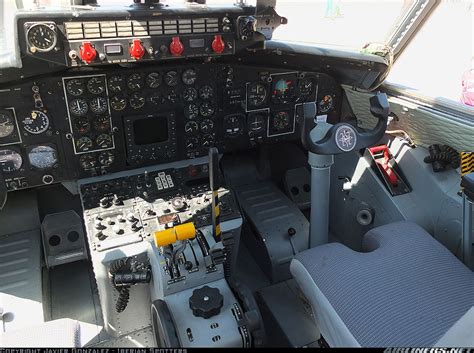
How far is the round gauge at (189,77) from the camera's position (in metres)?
2.83

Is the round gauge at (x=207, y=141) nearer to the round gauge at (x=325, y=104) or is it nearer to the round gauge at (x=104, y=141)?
the round gauge at (x=104, y=141)

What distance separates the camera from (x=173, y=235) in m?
2.24

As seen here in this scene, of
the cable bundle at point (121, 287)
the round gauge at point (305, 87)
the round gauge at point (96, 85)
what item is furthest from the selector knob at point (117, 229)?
the round gauge at point (305, 87)

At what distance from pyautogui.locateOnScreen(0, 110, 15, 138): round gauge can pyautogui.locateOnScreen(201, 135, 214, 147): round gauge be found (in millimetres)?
1283

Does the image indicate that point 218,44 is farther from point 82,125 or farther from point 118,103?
point 82,125

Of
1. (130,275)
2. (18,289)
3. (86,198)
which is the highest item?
(86,198)

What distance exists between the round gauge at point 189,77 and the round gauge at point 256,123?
56 centimetres

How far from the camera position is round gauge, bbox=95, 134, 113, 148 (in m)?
2.79

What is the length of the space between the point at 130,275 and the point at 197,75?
1437 millimetres

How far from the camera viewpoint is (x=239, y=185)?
12.0 ft

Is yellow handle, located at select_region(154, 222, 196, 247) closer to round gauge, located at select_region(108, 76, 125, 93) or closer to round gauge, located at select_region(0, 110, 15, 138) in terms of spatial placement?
round gauge, located at select_region(108, 76, 125, 93)

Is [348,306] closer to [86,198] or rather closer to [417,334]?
[417,334]

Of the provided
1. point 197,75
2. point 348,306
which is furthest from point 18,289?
point 348,306

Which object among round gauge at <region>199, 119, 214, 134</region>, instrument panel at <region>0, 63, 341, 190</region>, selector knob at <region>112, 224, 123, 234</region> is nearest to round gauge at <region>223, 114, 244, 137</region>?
instrument panel at <region>0, 63, 341, 190</region>
